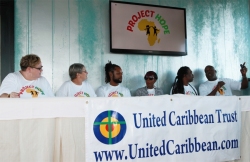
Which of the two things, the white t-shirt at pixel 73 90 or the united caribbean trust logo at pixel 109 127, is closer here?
the united caribbean trust logo at pixel 109 127

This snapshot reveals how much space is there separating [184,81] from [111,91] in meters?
1.15

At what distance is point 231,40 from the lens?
189 inches

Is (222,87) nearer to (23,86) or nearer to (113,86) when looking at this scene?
(113,86)

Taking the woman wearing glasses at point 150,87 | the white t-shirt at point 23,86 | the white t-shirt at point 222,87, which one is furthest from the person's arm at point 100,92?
the white t-shirt at point 222,87

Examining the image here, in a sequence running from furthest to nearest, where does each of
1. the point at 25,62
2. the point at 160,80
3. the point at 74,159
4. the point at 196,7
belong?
the point at 196,7 → the point at 160,80 → the point at 25,62 → the point at 74,159

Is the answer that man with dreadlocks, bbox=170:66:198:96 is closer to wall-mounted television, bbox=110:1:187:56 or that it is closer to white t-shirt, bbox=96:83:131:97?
wall-mounted television, bbox=110:1:187:56

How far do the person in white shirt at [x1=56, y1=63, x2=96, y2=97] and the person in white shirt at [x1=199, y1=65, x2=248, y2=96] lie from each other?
1.74m

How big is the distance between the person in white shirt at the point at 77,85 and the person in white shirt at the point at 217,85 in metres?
1.74

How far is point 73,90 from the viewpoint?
3361 millimetres

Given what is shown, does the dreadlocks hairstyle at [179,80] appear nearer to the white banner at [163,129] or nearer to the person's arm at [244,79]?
the person's arm at [244,79]

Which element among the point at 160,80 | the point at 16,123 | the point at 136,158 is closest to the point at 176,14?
the point at 160,80

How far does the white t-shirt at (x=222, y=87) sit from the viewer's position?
421 centimetres

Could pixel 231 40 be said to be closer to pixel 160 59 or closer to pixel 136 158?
pixel 160 59

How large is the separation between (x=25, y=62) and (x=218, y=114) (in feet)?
6.17
